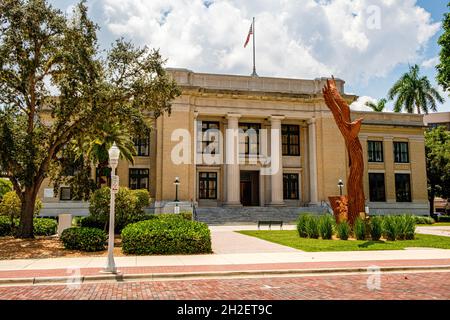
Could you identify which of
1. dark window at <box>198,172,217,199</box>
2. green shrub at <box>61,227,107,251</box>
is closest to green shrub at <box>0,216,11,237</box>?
green shrub at <box>61,227,107,251</box>

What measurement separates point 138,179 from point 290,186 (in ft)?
52.1

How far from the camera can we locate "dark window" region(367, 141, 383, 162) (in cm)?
4531

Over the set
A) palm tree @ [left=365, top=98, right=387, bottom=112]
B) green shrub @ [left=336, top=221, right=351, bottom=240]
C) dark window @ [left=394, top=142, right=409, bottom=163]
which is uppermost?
palm tree @ [left=365, top=98, right=387, bottom=112]

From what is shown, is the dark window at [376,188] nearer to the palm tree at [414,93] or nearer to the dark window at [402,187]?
the dark window at [402,187]

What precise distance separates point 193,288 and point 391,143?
4176 centimetres

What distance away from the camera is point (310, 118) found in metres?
41.7

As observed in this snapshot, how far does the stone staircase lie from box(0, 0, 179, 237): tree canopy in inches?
625

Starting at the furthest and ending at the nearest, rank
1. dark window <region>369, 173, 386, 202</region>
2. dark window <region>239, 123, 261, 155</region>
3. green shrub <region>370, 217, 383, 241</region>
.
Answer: dark window <region>369, 173, 386, 202</region>
dark window <region>239, 123, 261, 155</region>
green shrub <region>370, 217, 383, 241</region>

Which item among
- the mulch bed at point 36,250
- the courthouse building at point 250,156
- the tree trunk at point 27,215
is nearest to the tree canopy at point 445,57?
the courthouse building at point 250,156

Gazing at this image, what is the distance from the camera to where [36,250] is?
51.2ft

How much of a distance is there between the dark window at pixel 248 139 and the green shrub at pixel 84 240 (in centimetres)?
2615

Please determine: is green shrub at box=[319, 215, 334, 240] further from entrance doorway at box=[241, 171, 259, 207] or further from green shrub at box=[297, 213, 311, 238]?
entrance doorway at box=[241, 171, 259, 207]

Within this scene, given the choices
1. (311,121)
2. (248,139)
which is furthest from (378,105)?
(248,139)

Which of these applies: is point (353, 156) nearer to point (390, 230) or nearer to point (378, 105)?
point (390, 230)
